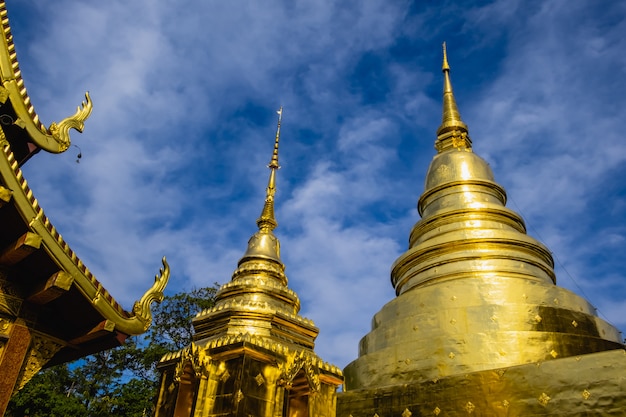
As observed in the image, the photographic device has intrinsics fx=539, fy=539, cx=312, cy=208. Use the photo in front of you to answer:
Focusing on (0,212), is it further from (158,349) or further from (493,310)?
(158,349)

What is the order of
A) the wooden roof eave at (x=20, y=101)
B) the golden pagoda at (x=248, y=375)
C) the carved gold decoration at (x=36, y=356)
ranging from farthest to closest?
the golden pagoda at (x=248, y=375) → the wooden roof eave at (x=20, y=101) → the carved gold decoration at (x=36, y=356)

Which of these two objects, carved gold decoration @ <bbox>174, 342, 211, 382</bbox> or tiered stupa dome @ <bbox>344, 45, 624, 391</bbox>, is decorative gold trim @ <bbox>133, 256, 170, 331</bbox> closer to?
carved gold decoration @ <bbox>174, 342, 211, 382</bbox>

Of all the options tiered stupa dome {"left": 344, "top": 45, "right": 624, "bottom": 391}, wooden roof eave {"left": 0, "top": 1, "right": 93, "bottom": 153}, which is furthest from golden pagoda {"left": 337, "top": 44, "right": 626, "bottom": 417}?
wooden roof eave {"left": 0, "top": 1, "right": 93, "bottom": 153}

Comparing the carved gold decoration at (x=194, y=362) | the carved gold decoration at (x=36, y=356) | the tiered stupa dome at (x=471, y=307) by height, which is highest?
Result: the tiered stupa dome at (x=471, y=307)

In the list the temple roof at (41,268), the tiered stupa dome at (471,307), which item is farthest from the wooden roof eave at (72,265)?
the tiered stupa dome at (471,307)

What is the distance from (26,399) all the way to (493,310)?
9449 millimetres

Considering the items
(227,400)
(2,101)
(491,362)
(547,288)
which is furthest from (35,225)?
(547,288)

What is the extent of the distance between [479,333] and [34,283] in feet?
19.5

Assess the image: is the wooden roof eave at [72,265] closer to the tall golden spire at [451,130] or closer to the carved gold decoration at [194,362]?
the carved gold decoration at [194,362]

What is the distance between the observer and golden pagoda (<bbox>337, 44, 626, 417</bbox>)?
20.8ft

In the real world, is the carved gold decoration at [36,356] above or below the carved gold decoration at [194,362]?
below

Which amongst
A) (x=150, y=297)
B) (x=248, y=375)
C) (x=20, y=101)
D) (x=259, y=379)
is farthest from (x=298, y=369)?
(x=20, y=101)

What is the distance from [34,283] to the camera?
17.2 ft

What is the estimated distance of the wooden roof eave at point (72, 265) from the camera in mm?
4738
